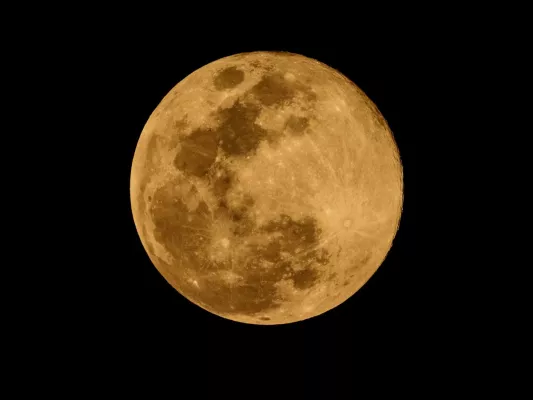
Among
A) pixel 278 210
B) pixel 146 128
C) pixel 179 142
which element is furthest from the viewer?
pixel 146 128

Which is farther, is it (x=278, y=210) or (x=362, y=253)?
(x=362, y=253)

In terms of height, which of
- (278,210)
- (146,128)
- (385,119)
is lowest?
(278,210)

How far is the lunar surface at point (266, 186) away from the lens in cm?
327

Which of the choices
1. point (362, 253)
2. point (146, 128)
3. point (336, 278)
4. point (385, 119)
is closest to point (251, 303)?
point (336, 278)

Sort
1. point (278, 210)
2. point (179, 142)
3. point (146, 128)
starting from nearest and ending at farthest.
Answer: point (278, 210)
point (179, 142)
point (146, 128)

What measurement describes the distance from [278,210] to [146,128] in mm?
1526

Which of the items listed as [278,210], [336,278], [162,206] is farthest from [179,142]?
[336,278]

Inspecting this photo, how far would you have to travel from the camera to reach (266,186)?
3234 mm

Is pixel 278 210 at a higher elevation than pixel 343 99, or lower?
lower

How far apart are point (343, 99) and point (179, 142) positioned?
1.33 meters

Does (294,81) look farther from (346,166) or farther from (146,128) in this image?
(146,128)

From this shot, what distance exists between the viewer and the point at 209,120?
3410 millimetres

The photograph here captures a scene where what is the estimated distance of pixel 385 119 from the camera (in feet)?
13.5

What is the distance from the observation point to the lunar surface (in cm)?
327
